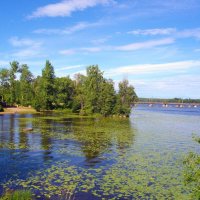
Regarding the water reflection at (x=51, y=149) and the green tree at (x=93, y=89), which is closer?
the water reflection at (x=51, y=149)

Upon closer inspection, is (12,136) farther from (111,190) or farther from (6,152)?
(111,190)

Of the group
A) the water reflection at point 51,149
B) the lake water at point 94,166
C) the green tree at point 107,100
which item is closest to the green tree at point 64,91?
the green tree at point 107,100

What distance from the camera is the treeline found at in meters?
112

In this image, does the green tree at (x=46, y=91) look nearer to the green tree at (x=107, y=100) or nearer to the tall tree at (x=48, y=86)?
the tall tree at (x=48, y=86)

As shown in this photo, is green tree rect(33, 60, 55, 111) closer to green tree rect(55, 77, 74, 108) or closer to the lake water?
green tree rect(55, 77, 74, 108)

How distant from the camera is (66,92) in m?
141

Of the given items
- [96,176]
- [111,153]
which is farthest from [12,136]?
[96,176]

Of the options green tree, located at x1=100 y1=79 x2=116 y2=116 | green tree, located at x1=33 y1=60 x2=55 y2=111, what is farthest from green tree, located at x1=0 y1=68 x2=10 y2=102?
green tree, located at x1=100 y1=79 x2=116 y2=116

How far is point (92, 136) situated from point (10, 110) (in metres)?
75.8

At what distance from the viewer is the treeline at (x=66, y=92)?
112188mm

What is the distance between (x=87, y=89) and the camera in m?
118

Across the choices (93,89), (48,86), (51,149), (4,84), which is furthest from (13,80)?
(51,149)

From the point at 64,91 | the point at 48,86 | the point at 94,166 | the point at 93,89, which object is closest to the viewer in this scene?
the point at 94,166

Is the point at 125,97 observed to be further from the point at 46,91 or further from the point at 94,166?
the point at 94,166
